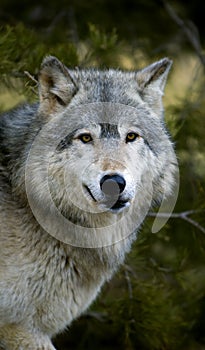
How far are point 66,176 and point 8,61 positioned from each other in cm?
195

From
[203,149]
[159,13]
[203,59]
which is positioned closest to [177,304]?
[203,149]

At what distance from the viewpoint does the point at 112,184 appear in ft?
16.8

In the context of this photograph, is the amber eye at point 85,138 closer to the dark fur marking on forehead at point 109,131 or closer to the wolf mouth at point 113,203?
the dark fur marking on forehead at point 109,131

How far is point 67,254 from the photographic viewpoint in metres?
5.89

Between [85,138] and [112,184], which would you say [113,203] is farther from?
[85,138]

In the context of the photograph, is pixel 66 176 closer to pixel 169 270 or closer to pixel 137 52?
pixel 169 270

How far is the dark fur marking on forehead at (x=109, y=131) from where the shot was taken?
18.0 feet

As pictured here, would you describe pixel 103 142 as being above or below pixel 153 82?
below

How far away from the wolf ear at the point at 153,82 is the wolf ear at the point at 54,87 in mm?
596

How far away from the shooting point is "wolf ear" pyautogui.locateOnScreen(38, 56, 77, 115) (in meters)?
5.64

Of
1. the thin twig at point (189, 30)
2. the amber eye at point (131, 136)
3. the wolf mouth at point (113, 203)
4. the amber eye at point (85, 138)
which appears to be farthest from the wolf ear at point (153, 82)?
the thin twig at point (189, 30)

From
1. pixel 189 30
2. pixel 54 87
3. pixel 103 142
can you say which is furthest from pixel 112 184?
pixel 189 30

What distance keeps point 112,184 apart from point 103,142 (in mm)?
444

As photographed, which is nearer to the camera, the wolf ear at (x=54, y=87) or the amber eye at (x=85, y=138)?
the amber eye at (x=85, y=138)
